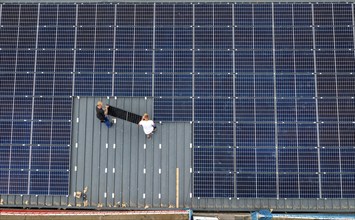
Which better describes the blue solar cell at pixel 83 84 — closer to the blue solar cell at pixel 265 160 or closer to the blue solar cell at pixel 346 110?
the blue solar cell at pixel 265 160

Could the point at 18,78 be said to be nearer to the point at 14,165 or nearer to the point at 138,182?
the point at 14,165

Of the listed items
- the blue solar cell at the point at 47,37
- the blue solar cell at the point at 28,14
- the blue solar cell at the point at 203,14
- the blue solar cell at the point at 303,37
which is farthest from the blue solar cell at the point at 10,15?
the blue solar cell at the point at 303,37

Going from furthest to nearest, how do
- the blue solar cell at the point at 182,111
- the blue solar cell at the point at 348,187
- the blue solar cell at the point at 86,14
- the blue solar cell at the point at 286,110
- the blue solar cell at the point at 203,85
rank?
the blue solar cell at the point at 86,14 → the blue solar cell at the point at 203,85 → the blue solar cell at the point at 182,111 → the blue solar cell at the point at 286,110 → the blue solar cell at the point at 348,187

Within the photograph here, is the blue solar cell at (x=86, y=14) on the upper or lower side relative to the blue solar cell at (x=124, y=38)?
upper

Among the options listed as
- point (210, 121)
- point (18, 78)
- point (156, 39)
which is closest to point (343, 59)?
point (210, 121)

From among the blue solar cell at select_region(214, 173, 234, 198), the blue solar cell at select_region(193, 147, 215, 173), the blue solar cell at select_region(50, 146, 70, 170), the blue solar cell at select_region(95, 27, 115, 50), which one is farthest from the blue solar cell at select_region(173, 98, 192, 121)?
the blue solar cell at select_region(50, 146, 70, 170)

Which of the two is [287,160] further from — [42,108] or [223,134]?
[42,108]
